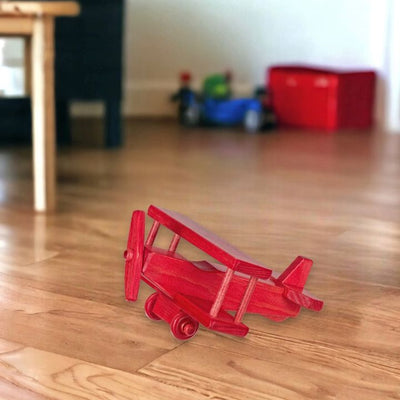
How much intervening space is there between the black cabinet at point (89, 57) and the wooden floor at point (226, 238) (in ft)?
0.64

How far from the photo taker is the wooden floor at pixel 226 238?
793 mm

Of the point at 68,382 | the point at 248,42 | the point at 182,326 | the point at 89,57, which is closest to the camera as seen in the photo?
the point at 68,382

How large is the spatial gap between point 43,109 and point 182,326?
0.81 meters

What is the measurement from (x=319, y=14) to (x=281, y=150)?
3.33 feet

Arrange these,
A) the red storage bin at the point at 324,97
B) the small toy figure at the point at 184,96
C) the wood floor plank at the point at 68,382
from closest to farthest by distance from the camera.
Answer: the wood floor plank at the point at 68,382, the red storage bin at the point at 324,97, the small toy figure at the point at 184,96

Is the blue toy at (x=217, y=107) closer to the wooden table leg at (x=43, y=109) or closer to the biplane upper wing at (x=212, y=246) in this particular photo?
the wooden table leg at (x=43, y=109)

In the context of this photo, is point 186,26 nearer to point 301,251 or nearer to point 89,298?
point 301,251

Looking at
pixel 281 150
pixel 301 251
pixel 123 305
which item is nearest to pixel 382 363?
pixel 123 305

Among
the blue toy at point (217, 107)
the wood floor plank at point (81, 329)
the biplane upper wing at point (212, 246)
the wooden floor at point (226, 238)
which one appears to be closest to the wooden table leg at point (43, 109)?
the wooden floor at point (226, 238)

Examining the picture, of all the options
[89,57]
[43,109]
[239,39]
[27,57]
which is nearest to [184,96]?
[239,39]

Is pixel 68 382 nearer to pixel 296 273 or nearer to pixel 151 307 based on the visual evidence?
pixel 151 307

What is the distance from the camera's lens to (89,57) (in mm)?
2432

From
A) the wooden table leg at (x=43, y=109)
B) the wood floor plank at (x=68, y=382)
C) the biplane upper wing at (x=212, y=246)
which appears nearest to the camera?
the wood floor plank at (x=68, y=382)

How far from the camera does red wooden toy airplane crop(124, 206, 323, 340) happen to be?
874 mm
